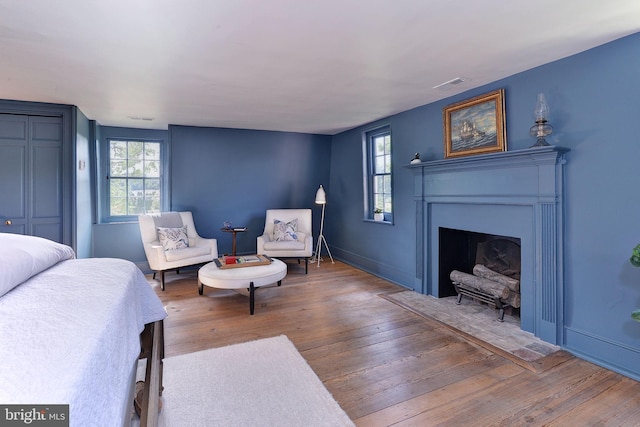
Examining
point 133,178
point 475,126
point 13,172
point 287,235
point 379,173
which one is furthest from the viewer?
point 133,178

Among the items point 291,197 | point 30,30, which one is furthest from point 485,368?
point 291,197

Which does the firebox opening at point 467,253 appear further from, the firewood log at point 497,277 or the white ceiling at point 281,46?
the white ceiling at point 281,46

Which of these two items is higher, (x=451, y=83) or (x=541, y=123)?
(x=451, y=83)

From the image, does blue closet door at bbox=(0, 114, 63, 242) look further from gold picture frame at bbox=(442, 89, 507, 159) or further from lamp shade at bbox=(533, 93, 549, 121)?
lamp shade at bbox=(533, 93, 549, 121)

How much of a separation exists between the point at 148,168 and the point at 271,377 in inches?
182

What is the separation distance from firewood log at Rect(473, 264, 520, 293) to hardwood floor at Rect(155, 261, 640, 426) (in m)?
0.79

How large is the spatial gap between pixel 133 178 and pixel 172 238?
68.7 inches

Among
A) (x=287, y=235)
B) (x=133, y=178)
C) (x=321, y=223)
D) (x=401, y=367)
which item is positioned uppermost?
(x=133, y=178)

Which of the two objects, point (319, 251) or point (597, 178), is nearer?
point (597, 178)

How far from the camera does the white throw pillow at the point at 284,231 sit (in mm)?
5164

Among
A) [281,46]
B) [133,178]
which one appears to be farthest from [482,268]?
[133,178]

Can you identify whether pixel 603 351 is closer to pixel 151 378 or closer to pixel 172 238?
pixel 151 378

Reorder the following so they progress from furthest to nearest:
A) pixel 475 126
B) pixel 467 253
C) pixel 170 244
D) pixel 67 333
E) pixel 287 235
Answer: pixel 287 235, pixel 170 244, pixel 467 253, pixel 475 126, pixel 67 333

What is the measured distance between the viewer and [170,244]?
4363 mm
